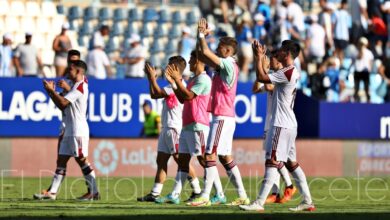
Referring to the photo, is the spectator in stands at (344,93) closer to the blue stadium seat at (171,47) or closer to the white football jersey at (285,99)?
the blue stadium seat at (171,47)

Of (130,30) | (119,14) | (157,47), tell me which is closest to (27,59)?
(130,30)

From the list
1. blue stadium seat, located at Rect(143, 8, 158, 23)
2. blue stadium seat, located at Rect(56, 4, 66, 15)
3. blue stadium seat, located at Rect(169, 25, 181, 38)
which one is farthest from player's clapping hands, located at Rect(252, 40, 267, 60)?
blue stadium seat, located at Rect(169, 25, 181, 38)

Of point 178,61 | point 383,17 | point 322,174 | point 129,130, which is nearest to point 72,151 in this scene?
point 178,61

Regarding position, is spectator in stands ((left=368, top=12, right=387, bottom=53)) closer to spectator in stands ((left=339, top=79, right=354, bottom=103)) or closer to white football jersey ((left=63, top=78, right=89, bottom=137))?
spectator in stands ((left=339, top=79, right=354, bottom=103))

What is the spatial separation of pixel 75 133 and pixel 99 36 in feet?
34.8

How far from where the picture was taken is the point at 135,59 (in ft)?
96.5

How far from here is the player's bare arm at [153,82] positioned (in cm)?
1759

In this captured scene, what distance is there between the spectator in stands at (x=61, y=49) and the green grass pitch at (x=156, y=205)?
3.49 m

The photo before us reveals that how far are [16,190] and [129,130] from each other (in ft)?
23.1

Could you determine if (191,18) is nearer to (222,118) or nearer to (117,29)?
(117,29)

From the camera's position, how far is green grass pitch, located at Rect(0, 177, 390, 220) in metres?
15.2

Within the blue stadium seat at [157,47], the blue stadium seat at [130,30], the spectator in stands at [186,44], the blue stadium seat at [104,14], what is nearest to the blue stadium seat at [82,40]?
the blue stadium seat at [104,14]

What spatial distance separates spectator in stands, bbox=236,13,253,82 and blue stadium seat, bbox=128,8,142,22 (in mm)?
2804

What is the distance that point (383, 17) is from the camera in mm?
34406
